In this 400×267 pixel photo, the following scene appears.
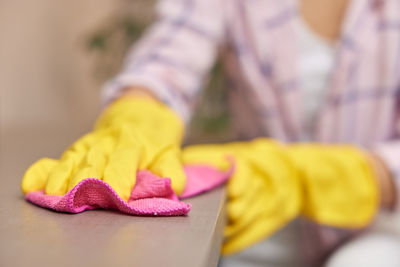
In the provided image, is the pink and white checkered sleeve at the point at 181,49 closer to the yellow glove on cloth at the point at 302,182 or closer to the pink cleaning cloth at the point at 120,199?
the yellow glove on cloth at the point at 302,182

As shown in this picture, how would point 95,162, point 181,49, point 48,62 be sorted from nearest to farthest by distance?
1. point 95,162
2. point 181,49
3. point 48,62

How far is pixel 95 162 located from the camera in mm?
366

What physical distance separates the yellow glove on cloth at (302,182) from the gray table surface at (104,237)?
7.2 inches

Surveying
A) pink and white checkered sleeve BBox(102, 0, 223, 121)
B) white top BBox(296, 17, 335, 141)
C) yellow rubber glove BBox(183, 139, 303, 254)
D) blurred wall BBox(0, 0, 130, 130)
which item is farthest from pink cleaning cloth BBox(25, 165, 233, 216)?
blurred wall BBox(0, 0, 130, 130)

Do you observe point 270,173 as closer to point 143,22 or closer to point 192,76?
point 192,76

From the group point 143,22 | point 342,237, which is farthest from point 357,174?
point 143,22

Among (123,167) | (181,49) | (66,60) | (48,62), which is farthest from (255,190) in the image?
(66,60)

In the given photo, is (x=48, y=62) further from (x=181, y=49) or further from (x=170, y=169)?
(x=170, y=169)

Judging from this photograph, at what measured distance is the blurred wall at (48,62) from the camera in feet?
4.65

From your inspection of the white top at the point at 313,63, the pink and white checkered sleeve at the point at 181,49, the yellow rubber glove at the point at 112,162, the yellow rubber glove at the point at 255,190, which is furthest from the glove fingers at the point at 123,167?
the white top at the point at 313,63

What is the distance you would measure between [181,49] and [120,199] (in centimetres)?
53

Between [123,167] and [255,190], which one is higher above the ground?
[123,167]

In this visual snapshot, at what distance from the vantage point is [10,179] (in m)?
0.43

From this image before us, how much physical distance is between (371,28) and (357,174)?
1.14 ft
